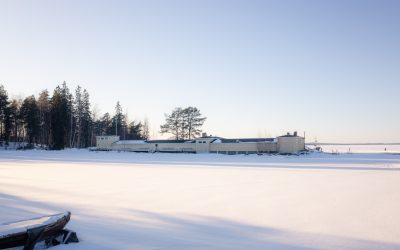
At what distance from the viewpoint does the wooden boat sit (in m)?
4.95

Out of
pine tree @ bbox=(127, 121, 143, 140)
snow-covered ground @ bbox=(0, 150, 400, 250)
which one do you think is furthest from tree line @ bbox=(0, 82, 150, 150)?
snow-covered ground @ bbox=(0, 150, 400, 250)

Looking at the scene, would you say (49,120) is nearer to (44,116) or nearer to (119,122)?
→ (44,116)

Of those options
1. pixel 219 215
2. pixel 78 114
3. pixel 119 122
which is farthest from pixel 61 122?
pixel 219 215

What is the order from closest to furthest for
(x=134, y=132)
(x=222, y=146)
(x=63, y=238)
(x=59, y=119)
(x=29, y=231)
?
1. (x=29, y=231)
2. (x=63, y=238)
3. (x=222, y=146)
4. (x=59, y=119)
5. (x=134, y=132)

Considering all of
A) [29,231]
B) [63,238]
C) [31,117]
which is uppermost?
[31,117]

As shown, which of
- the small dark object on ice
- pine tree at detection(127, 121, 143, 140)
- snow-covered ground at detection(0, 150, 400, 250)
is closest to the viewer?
the small dark object on ice

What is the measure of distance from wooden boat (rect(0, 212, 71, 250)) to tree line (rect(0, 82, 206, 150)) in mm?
63847

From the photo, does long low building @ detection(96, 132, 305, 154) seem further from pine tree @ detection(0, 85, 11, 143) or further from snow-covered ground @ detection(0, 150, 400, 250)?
snow-covered ground @ detection(0, 150, 400, 250)

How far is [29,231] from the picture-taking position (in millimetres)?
5148

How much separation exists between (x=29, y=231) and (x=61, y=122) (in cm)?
6739

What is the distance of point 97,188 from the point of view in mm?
13641

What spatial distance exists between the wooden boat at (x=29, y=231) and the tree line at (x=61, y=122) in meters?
63.8

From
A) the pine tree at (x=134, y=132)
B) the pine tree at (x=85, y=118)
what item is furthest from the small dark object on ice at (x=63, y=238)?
the pine tree at (x=134, y=132)

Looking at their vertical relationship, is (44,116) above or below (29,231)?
above
